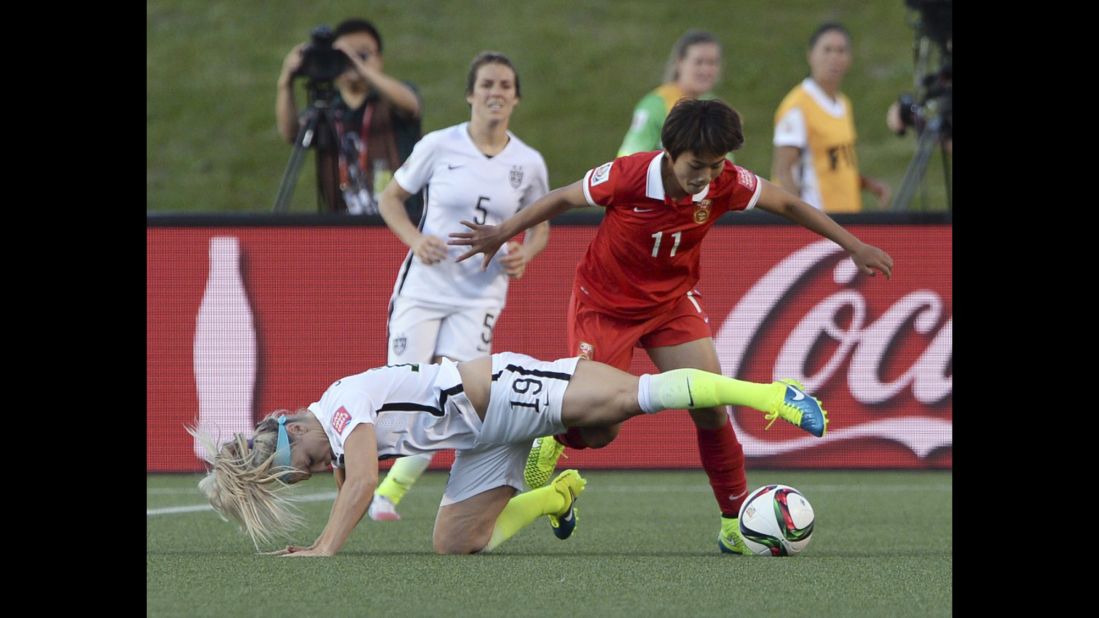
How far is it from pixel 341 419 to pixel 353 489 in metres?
0.33

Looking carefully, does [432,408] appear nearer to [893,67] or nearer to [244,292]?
[244,292]

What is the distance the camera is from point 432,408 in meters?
6.85

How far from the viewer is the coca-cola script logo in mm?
10680

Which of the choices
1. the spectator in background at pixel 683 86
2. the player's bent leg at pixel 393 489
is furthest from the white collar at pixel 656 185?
the spectator in background at pixel 683 86

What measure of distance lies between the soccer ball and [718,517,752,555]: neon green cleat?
32mm

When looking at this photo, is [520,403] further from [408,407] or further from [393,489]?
[393,489]

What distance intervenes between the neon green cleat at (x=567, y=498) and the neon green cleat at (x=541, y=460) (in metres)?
0.23

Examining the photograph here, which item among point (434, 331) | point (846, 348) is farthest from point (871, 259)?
point (846, 348)

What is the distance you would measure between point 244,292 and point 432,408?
13.7 ft

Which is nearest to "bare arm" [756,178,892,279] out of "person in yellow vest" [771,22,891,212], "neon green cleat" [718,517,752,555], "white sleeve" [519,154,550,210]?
"neon green cleat" [718,517,752,555]

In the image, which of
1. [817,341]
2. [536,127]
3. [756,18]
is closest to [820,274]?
[817,341]

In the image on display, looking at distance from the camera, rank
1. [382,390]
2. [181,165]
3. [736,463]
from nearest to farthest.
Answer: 1. [382,390]
2. [736,463]
3. [181,165]

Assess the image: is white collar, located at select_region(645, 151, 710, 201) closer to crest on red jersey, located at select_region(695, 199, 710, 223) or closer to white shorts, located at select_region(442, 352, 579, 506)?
crest on red jersey, located at select_region(695, 199, 710, 223)

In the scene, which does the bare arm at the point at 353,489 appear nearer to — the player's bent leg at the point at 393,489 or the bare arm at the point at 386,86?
the player's bent leg at the point at 393,489
